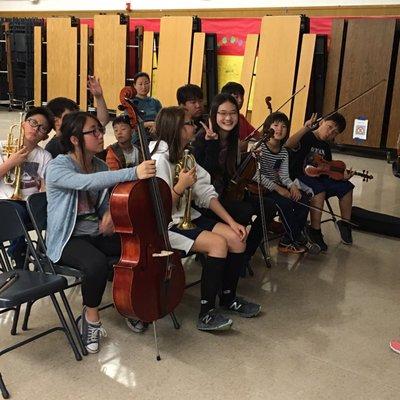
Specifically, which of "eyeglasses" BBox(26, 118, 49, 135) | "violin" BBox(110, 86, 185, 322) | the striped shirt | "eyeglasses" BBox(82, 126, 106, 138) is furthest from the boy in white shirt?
the striped shirt

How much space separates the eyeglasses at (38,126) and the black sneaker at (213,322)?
1.41m

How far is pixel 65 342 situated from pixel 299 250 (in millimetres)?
1989

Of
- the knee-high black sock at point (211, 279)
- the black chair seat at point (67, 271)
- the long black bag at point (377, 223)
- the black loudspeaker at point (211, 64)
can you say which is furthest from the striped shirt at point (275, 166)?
the black loudspeaker at point (211, 64)

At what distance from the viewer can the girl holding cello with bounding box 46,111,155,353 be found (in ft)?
7.89

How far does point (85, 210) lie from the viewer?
8.61ft

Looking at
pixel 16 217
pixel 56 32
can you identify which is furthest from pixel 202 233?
pixel 56 32

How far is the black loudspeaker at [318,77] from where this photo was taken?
808 cm

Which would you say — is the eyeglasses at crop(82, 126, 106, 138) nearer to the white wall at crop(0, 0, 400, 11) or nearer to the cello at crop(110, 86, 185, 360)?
the cello at crop(110, 86, 185, 360)

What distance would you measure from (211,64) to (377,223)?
5724mm

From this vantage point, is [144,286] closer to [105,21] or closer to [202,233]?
[202,233]

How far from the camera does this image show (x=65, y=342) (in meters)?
2.58

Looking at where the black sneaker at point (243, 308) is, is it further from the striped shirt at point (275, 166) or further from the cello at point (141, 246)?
the striped shirt at point (275, 166)

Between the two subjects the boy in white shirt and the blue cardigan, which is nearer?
the blue cardigan

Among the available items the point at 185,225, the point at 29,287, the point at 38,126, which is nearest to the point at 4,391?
the point at 29,287
